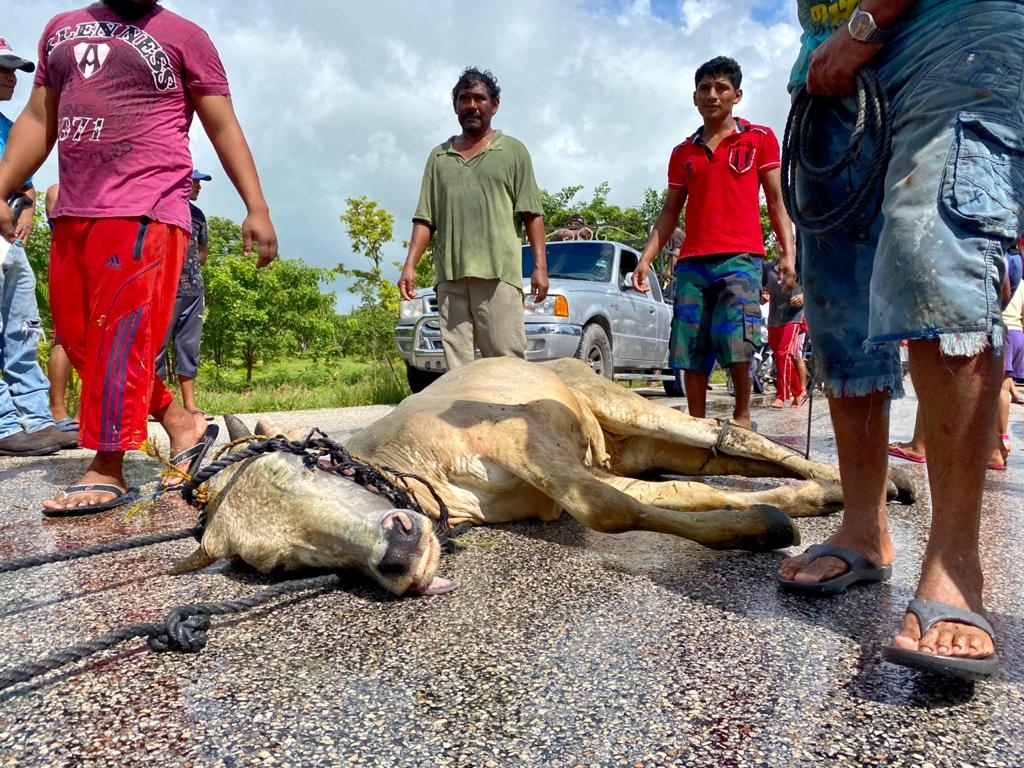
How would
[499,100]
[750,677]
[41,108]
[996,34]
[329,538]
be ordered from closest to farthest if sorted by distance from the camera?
[750,677]
[996,34]
[329,538]
[41,108]
[499,100]

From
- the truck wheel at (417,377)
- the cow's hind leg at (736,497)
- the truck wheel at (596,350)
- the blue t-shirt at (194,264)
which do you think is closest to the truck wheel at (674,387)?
the truck wheel at (596,350)

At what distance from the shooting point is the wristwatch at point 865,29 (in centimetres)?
207

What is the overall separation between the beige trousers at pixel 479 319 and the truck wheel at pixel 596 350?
3.97 meters

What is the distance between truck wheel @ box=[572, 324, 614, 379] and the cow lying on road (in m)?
4.88

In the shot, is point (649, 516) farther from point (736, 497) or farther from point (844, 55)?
point (844, 55)

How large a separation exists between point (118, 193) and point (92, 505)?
1369mm

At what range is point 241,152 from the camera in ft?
12.3

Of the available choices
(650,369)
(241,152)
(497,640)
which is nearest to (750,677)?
(497,640)

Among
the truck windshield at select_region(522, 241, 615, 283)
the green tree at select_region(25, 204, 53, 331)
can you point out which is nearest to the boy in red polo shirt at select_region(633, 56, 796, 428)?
the truck windshield at select_region(522, 241, 615, 283)

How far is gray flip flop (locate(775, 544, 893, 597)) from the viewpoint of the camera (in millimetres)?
2236

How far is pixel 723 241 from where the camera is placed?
5059 mm

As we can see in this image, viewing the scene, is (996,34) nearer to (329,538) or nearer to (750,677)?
(750,677)

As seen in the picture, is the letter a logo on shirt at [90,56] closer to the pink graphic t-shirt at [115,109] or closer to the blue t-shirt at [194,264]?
the pink graphic t-shirt at [115,109]

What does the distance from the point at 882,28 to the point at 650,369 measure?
383 inches
